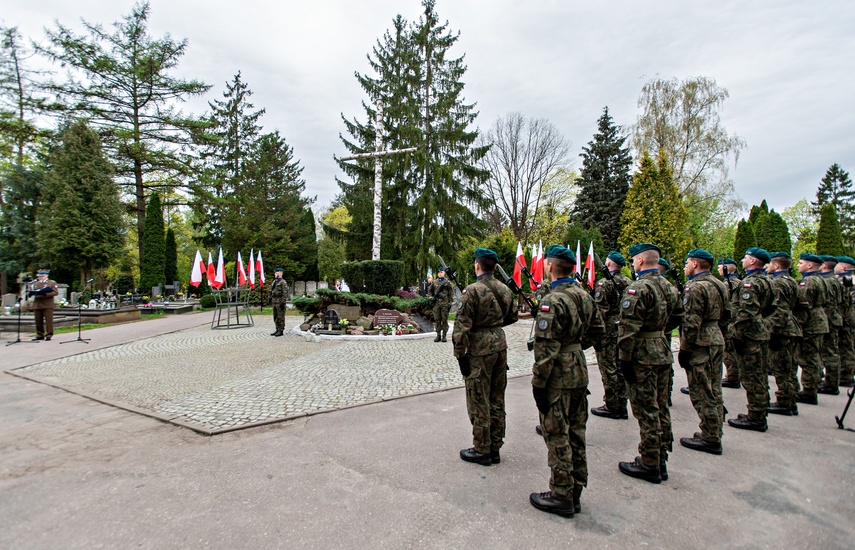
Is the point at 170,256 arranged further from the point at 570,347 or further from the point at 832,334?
the point at 832,334

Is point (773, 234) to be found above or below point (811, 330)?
above

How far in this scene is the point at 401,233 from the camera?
85.0 feet

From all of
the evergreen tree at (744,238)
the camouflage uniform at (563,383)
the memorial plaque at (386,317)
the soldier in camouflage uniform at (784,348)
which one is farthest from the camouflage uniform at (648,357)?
the evergreen tree at (744,238)

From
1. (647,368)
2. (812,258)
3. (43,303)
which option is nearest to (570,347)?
(647,368)

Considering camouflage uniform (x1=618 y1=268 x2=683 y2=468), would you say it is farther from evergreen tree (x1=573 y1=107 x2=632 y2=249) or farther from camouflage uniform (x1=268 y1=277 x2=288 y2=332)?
evergreen tree (x1=573 y1=107 x2=632 y2=249)

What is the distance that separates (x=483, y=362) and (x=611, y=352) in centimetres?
260

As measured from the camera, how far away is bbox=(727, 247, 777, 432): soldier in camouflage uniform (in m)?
4.91

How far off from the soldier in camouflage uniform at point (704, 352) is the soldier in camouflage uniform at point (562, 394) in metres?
1.78

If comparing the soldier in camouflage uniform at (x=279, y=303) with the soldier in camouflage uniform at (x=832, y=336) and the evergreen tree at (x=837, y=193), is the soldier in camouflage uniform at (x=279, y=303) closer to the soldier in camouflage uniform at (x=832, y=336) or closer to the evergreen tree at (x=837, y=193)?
the soldier in camouflage uniform at (x=832, y=336)

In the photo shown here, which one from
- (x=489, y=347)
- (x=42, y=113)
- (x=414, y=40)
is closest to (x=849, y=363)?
(x=489, y=347)

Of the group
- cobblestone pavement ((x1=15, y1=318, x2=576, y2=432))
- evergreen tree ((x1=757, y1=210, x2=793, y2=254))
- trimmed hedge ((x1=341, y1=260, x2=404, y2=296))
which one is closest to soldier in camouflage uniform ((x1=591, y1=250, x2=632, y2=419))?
cobblestone pavement ((x1=15, y1=318, x2=576, y2=432))

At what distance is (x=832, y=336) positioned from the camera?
676cm

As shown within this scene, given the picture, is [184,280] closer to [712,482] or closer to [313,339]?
[313,339]

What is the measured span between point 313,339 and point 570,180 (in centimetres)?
3201
